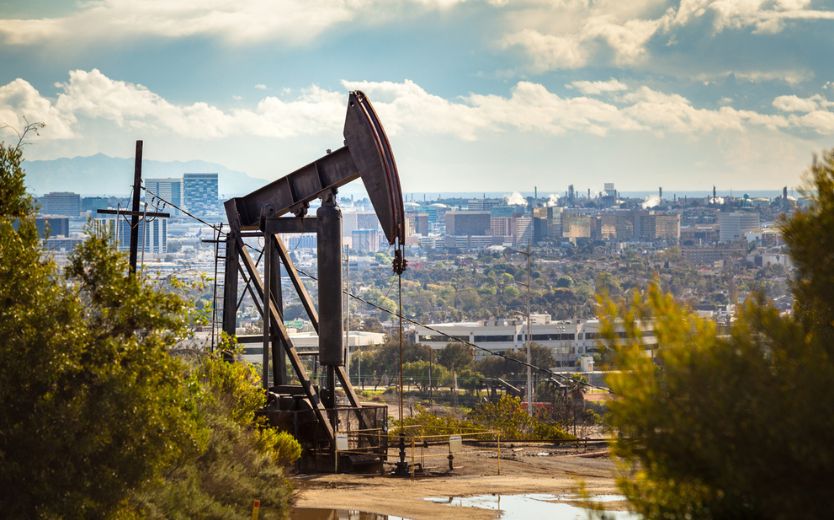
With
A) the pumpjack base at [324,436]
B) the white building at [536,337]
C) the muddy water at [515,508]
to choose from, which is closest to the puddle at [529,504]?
the muddy water at [515,508]

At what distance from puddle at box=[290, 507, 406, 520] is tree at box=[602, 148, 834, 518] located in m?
11.8

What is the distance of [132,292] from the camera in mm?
14945

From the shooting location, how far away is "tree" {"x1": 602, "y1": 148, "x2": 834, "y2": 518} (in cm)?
749

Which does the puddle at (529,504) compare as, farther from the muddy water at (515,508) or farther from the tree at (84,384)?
the tree at (84,384)

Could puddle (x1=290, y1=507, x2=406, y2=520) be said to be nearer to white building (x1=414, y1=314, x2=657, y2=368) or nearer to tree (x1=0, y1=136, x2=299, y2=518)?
tree (x1=0, y1=136, x2=299, y2=518)

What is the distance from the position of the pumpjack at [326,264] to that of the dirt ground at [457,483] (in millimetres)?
1065

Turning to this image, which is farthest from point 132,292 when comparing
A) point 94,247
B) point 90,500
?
point 90,500

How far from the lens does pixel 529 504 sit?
2245cm

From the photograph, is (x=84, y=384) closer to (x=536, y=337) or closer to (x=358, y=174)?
(x=358, y=174)

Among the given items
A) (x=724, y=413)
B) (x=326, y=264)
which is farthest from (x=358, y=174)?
(x=724, y=413)

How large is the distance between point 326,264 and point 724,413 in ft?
62.2

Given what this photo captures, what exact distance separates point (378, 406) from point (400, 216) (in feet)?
15.2

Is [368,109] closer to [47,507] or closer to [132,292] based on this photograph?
[132,292]

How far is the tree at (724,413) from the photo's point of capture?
749 centimetres
